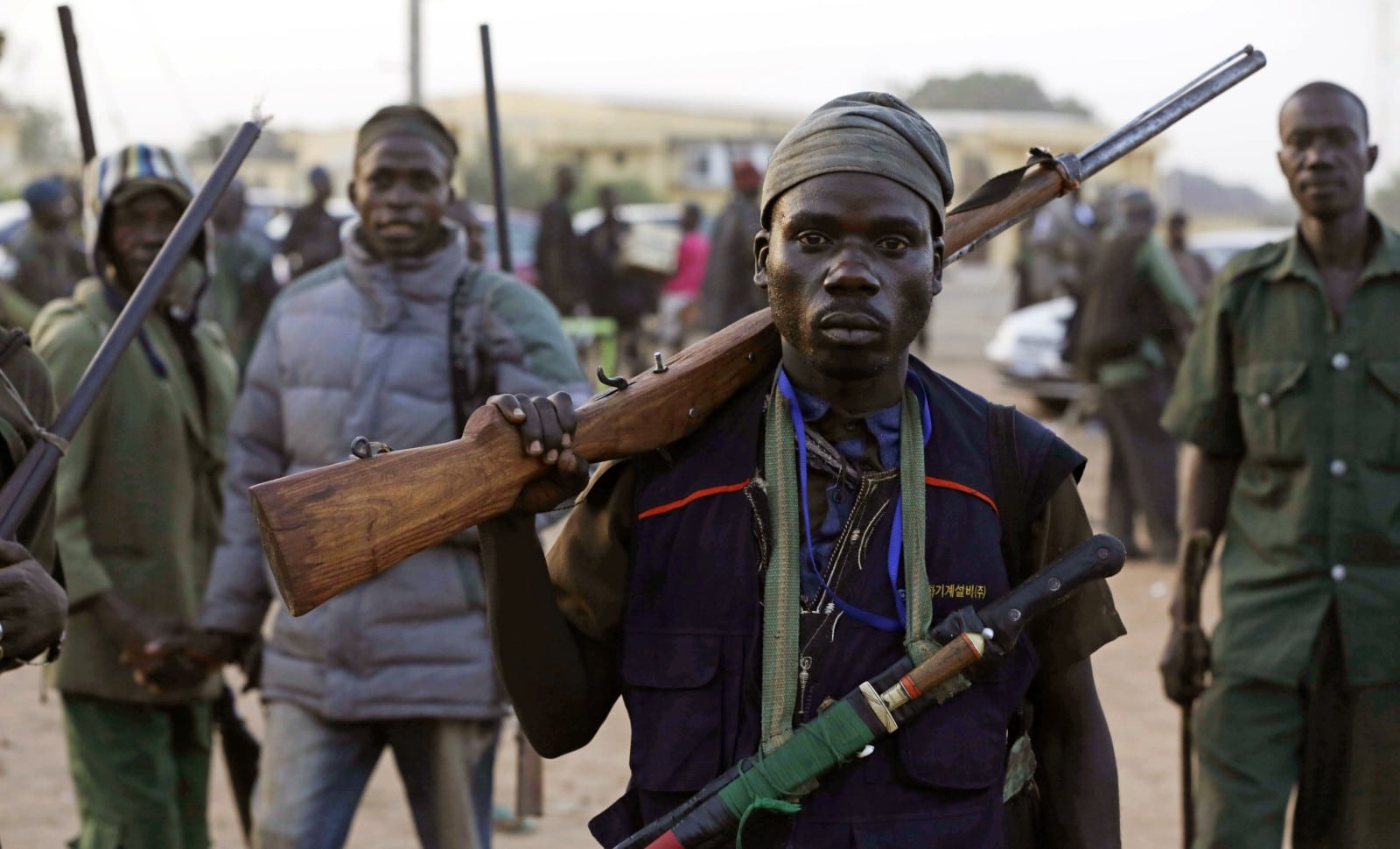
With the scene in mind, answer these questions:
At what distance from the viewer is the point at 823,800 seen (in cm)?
260

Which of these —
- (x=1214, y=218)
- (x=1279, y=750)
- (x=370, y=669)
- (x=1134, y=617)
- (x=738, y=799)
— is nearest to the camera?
(x=738, y=799)

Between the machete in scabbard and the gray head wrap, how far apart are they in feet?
1.90

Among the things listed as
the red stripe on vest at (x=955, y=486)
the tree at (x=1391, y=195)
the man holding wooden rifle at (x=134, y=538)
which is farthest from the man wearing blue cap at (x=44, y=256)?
the tree at (x=1391, y=195)

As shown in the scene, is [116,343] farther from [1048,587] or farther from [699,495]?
[1048,587]

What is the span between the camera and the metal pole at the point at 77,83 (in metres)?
4.10

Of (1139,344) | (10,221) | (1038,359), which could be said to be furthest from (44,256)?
(1038,359)

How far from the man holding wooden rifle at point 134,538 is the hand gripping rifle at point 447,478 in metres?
2.44

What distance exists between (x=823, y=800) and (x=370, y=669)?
6.76 feet

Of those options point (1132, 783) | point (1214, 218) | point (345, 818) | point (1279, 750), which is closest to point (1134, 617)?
point (1132, 783)

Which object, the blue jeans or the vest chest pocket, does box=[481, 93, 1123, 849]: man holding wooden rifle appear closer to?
the vest chest pocket

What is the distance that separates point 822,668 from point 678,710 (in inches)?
8.5

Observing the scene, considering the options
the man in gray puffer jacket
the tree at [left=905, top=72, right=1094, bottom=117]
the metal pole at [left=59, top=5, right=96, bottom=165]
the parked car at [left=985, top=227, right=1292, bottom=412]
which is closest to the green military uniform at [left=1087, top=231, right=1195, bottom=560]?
the parked car at [left=985, top=227, right=1292, bottom=412]

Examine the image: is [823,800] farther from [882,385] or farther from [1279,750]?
[1279,750]

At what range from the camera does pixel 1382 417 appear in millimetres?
4801
